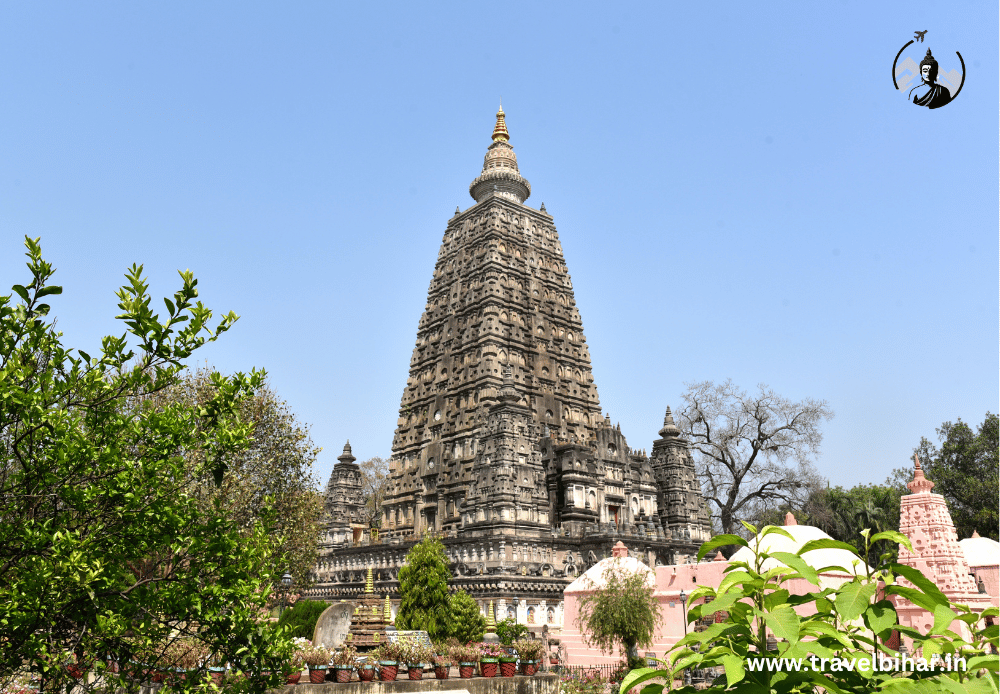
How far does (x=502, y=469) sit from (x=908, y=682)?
3956 centimetres

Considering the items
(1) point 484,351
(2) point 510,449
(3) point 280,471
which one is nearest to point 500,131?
(1) point 484,351

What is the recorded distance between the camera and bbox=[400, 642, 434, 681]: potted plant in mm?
19188

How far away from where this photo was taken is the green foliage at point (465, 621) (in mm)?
27219

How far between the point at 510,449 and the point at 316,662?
2428cm

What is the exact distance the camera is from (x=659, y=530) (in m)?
45.4

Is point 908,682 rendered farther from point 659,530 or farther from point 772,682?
point 659,530

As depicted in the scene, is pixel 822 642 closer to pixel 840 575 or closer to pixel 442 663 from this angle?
pixel 840 575

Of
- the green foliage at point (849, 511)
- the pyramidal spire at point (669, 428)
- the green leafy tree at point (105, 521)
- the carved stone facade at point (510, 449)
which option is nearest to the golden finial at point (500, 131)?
the carved stone facade at point (510, 449)

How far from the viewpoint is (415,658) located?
20578 millimetres

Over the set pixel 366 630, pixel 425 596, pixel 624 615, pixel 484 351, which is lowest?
pixel 366 630

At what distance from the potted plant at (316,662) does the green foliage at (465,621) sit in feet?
27.5

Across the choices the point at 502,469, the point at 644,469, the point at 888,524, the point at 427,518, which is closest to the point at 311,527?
the point at 502,469

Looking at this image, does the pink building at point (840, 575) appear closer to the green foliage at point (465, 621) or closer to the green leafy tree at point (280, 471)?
the green foliage at point (465, 621)

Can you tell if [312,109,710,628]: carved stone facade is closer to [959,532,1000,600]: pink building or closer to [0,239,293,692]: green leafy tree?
[959,532,1000,600]: pink building
